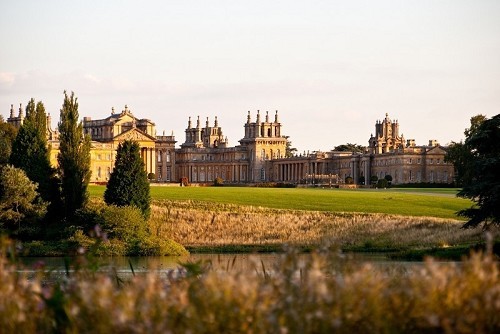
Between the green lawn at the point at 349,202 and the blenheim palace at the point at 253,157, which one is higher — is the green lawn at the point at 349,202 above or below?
below

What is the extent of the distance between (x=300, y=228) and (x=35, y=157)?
13208 millimetres

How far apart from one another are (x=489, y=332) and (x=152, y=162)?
13020 centimetres

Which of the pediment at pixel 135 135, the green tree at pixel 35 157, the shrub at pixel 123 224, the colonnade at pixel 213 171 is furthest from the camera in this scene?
the colonnade at pixel 213 171

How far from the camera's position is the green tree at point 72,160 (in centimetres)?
4400

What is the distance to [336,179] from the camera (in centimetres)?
13362

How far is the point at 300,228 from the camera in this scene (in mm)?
45781

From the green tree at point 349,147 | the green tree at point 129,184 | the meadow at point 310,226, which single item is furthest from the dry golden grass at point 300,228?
the green tree at point 349,147

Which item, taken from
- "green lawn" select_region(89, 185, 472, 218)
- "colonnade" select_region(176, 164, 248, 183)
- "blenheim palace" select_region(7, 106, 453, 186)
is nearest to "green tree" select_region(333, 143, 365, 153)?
"blenheim palace" select_region(7, 106, 453, 186)

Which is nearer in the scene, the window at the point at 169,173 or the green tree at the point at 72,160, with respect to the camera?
the green tree at the point at 72,160

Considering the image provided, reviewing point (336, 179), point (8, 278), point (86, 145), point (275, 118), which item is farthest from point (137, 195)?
point (275, 118)

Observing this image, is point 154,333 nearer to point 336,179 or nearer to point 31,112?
point 31,112

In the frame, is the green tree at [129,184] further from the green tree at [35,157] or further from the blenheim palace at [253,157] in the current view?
the blenheim palace at [253,157]

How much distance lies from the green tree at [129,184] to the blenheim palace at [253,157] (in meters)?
70.6

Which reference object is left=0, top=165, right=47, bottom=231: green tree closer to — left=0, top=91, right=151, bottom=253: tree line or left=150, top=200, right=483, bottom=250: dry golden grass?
left=0, top=91, right=151, bottom=253: tree line
